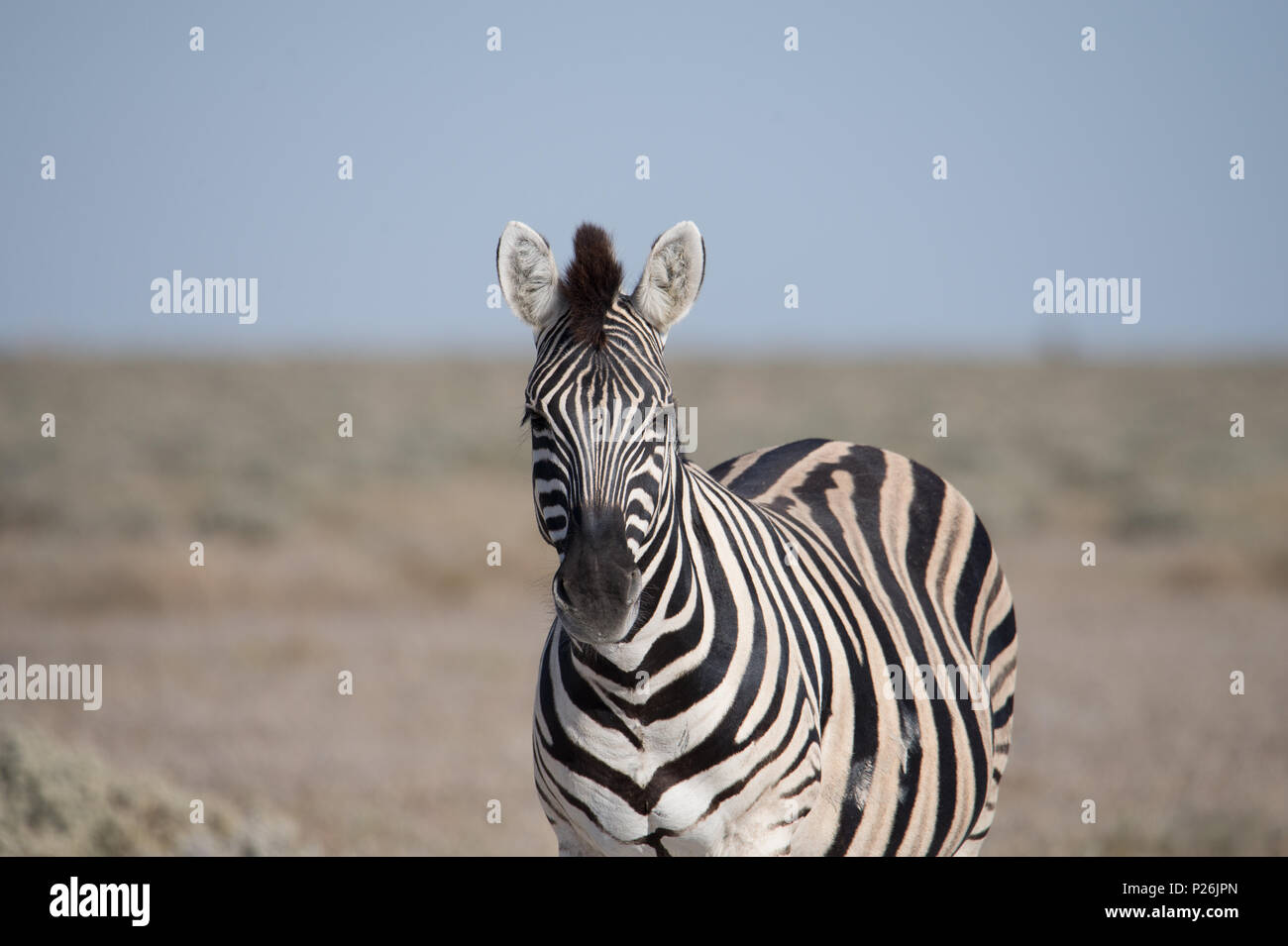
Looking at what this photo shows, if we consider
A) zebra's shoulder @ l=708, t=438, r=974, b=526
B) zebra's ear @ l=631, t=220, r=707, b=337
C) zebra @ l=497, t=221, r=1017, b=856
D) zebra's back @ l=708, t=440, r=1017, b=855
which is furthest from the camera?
zebra's shoulder @ l=708, t=438, r=974, b=526

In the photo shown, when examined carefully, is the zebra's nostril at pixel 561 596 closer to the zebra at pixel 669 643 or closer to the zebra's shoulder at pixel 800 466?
the zebra at pixel 669 643

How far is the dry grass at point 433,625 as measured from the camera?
756 centimetres

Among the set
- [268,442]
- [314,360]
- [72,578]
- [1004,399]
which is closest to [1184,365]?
[1004,399]

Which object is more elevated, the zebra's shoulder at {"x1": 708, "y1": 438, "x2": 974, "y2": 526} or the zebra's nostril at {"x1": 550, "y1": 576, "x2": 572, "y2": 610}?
the zebra's shoulder at {"x1": 708, "y1": 438, "x2": 974, "y2": 526}

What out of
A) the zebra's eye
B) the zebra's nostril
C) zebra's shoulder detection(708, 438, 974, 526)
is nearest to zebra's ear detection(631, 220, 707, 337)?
the zebra's eye

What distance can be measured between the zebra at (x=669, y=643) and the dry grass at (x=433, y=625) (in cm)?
34

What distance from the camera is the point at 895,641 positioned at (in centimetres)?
389

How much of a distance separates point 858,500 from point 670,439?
169 cm

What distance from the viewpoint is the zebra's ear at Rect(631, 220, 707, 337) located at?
124 inches

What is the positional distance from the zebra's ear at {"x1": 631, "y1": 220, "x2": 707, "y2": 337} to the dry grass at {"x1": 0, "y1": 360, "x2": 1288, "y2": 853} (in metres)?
0.52

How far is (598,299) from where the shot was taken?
3037 millimetres

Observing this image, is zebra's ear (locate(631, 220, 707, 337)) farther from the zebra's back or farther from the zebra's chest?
the zebra's chest

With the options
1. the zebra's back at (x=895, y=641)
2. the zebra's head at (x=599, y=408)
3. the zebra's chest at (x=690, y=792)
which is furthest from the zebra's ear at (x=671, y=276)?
the zebra's chest at (x=690, y=792)
